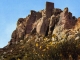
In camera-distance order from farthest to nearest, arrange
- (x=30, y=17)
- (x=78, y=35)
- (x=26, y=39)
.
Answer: (x=30, y=17)
(x=26, y=39)
(x=78, y=35)

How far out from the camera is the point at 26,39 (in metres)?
90.5

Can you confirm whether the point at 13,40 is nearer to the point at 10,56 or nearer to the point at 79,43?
the point at 10,56

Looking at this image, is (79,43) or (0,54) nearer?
(79,43)

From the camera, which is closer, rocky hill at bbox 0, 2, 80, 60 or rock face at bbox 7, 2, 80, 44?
rocky hill at bbox 0, 2, 80, 60

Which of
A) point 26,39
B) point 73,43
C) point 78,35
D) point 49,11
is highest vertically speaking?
point 49,11

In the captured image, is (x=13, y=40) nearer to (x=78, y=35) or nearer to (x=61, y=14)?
(x=61, y=14)

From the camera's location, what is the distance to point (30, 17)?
326 ft

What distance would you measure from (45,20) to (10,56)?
1501 centimetres

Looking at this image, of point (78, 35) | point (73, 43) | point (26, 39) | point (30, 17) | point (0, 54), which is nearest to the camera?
point (73, 43)

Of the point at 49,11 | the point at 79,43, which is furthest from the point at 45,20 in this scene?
the point at 79,43

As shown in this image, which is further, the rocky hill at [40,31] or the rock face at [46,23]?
the rock face at [46,23]

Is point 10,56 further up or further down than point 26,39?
further down

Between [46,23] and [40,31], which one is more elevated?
[46,23]

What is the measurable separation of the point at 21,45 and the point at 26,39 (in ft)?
10.7
